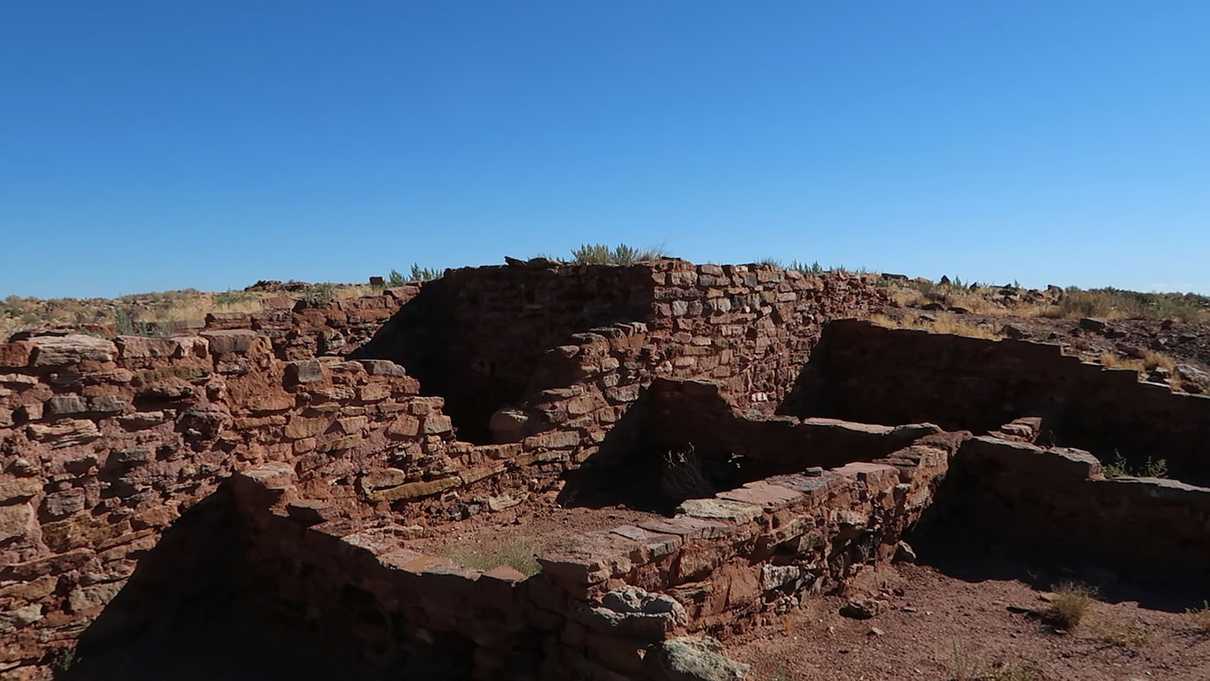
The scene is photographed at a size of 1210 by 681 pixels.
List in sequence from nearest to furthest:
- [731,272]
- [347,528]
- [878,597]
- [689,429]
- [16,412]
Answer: [16,412]
[347,528]
[878,597]
[689,429]
[731,272]

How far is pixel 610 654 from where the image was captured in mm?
4242

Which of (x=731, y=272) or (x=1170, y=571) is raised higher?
(x=731, y=272)

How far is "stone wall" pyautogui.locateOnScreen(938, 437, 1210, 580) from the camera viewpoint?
265 inches

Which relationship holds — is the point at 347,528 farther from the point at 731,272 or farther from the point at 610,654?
the point at 731,272

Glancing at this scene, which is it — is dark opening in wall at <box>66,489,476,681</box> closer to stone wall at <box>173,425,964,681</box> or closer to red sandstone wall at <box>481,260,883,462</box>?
stone wall at <box>173,425,964,681</box>

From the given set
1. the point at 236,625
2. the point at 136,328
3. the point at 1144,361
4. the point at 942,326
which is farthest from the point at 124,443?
the point at 1144,361

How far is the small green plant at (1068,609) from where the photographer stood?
5.64 metres

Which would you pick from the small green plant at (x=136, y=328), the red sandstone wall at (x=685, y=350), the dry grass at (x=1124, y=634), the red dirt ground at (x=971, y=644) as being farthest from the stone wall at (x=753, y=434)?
the small green plant at (x=136, y=328)

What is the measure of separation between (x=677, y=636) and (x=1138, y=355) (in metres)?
11.8

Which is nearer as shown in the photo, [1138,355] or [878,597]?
[878,597]

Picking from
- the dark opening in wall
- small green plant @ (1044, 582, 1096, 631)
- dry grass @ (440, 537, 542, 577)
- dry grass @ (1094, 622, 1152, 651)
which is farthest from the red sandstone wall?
dry grass @ (1094, 622, 1152, 651)

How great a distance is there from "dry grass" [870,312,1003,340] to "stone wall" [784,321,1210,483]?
456 millimetres

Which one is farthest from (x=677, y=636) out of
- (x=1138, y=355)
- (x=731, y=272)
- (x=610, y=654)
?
(x=1138, y=355)

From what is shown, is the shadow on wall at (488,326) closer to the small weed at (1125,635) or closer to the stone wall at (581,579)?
the stone wall at (581,579)
